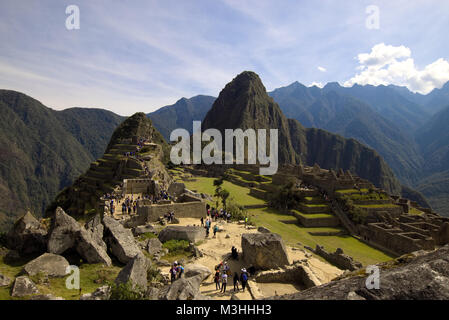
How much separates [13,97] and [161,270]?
24092 cm

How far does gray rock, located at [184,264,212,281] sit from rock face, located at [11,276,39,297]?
588 cm

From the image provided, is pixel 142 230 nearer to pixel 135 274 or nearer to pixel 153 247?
pixel 153 247

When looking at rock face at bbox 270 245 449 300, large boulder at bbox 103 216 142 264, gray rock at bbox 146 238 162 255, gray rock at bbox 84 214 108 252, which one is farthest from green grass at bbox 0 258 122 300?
rock face at bbox 270 245 449 300

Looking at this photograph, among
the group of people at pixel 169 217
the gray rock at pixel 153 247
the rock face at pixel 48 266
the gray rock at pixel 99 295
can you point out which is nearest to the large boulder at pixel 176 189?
the group of people at pixel 169 217

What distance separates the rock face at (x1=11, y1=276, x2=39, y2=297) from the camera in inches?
279

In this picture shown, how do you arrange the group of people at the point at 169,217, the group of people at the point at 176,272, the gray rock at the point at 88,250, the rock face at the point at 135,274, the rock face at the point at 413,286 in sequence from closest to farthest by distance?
the rock face at the point at 413,286
the rock face at the point at 135,274
the gray rock at the point at 88,250
the group of people at the point at 176,272
the group of people at the point at 169,217

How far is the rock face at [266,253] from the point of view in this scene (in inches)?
540

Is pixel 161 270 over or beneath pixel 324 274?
over

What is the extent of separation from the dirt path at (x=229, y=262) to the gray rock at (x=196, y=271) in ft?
0.85

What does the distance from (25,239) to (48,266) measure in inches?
86.1

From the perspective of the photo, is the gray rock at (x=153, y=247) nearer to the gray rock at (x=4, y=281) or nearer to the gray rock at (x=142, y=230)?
the gray rock at (x=142, y=230)
